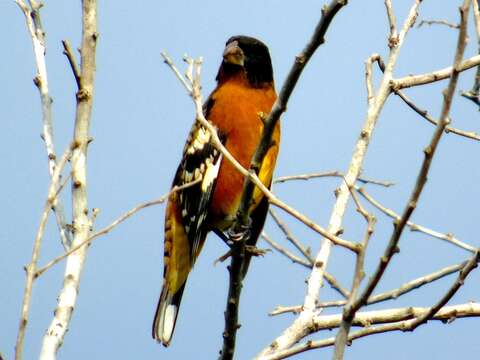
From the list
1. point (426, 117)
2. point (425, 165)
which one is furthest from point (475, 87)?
point (425, 165)

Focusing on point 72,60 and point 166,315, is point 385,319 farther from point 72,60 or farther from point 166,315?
point 166,315

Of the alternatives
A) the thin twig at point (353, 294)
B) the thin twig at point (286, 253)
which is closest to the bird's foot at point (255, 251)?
the thin twig at point (286, 253)

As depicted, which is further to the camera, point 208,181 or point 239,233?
point 208,181

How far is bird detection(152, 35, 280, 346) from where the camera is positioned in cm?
600

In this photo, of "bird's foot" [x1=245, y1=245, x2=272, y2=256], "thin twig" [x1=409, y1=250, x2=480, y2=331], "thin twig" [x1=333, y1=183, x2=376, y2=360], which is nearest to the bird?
"bird's foot" [x1=245, y1=245, x2=272, y2=256]

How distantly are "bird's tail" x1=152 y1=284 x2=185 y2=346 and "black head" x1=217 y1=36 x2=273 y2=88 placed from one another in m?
1.56

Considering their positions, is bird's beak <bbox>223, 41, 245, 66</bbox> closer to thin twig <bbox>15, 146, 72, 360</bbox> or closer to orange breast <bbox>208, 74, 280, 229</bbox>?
orange breast <bbox>208, 74, 280, 229</bbox>

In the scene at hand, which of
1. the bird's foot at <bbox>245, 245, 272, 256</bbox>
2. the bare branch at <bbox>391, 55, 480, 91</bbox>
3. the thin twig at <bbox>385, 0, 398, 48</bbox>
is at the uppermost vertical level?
the thin twig at <bbox>385, 0, 398, 48</bbox>

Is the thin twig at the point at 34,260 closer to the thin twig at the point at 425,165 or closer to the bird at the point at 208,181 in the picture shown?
the thin twig at the point at 425,165

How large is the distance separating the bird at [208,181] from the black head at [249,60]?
2cm

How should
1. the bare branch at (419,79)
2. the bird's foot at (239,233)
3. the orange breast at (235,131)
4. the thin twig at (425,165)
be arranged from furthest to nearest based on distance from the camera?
the orange breast at (235,131)
the bare branch at (419,79)
the bird's foot at (239,233)
the thin twig at (425,165)

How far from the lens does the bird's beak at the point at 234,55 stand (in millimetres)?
6387

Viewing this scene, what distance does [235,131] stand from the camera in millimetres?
6020

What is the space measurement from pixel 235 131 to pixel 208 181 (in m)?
0.38
